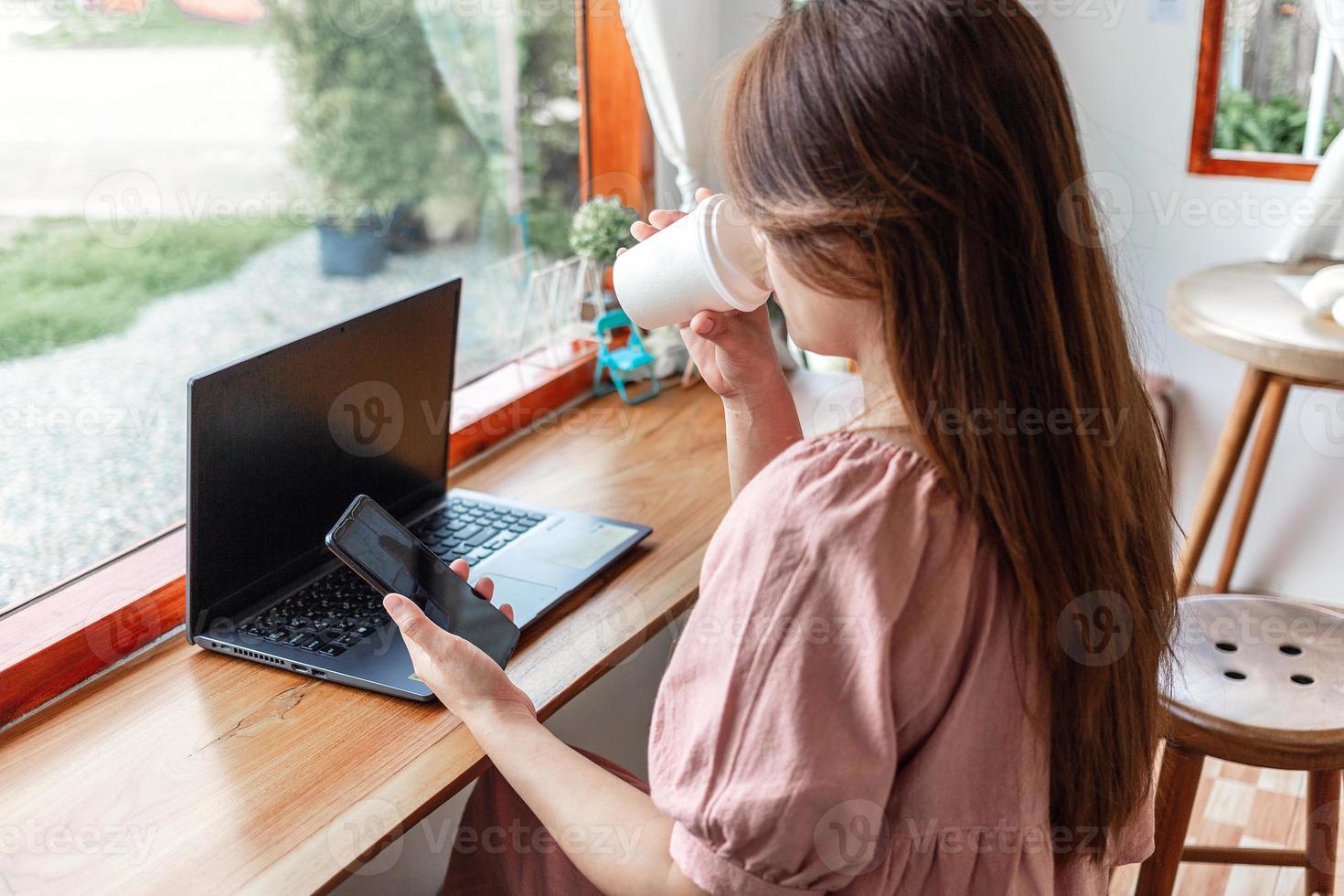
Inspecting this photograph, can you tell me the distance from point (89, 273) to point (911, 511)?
1001 mm

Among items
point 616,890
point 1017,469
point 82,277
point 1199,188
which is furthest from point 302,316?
point 1199,188

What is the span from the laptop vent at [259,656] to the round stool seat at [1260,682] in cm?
83

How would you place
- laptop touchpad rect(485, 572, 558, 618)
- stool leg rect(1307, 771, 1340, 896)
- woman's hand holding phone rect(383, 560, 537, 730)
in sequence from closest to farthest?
woman's hand holding phone rect(383, 560, 537, 730), laptop touchpad rect(485, 572, 558, 618), stool leg rect(1307, 771, 1340, 896)

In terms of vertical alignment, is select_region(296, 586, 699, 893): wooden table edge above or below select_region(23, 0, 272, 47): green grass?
below

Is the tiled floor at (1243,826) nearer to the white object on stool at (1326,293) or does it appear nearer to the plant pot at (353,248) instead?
the white object on stool at (1326,293)

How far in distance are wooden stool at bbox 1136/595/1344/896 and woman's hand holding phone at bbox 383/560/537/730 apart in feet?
2.07

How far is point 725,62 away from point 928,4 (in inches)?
7.9

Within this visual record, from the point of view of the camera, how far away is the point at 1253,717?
3.84ft

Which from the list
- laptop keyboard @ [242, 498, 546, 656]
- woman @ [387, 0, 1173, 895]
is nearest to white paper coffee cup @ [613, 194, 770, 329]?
woman @ [387, 0, 1173, 895]

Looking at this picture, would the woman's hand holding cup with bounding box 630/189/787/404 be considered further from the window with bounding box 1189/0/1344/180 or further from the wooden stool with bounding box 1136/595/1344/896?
the window with bounding box 1189/0/1344/180

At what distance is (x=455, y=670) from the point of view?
974 mm


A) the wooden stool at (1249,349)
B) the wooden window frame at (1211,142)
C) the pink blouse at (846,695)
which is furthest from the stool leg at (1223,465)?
the pink blouse at (846,695)

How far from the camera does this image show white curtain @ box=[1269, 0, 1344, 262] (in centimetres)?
186

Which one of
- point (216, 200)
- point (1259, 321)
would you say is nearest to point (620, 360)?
point (216, 200)
